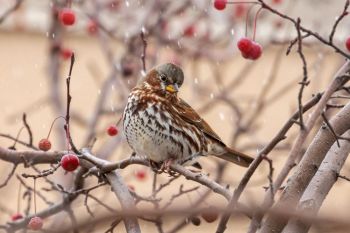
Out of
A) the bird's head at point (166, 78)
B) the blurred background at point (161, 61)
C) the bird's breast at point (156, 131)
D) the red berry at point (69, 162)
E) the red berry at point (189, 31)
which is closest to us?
the red berry at point (69, 162)

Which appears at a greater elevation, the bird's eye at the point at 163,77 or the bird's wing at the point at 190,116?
the bird's eye at the point at 163,77

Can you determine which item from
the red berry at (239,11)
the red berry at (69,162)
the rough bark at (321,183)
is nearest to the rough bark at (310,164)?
the rough bark at (321,183)

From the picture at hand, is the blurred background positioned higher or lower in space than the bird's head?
higher

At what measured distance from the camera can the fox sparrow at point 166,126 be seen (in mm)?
3816

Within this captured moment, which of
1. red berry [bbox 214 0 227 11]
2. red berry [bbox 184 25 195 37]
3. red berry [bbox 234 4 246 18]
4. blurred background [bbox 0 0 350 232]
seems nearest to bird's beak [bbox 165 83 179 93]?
red berry [bbox 214 0 227 11]

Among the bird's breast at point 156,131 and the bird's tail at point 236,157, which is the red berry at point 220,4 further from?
the bird's tail at point 236,157

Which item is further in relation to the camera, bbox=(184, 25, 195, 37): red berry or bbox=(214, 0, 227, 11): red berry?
bbox=(184, 25, 195, 37): red berry

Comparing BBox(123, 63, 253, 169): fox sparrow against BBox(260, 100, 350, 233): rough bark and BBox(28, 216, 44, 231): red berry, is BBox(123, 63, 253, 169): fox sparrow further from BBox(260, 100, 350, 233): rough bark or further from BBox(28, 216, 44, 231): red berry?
BBox(260, 100, 350, 233): rough bark

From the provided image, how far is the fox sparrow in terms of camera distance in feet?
12.5

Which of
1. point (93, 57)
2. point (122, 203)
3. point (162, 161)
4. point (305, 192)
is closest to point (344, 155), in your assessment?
point (305, 192)

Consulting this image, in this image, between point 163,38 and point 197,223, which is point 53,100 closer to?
point 163,38

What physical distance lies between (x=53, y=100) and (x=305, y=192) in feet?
12.4

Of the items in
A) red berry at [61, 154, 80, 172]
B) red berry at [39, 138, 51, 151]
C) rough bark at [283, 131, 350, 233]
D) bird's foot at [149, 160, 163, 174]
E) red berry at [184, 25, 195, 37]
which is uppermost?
red berry at [184, 25, 195, 37]

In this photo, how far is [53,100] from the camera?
5953mm
